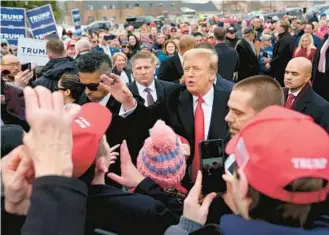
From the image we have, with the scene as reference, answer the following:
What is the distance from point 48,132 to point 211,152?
87 centimetres

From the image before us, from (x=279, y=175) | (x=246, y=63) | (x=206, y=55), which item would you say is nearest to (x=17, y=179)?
(x=279, y=175)

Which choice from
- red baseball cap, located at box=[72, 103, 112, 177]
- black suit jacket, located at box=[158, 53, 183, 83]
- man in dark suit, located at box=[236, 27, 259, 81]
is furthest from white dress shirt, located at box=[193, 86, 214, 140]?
man in dark suit, located at box=[236, 27, 259, 81]

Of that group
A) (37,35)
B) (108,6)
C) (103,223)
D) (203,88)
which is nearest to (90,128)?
(103,223)

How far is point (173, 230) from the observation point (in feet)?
5.41

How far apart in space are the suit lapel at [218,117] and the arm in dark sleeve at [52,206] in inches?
76.1

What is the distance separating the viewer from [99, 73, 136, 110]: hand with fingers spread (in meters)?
2.90

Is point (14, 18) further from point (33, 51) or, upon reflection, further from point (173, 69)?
point (173, 69)

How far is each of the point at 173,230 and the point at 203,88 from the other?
1.79 metres

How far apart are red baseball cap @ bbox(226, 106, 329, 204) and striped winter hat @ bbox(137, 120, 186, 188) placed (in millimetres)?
794

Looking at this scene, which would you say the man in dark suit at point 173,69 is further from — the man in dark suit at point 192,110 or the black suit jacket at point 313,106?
the man in dark suit at point 192,110

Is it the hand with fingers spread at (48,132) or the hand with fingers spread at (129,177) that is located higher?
the hand with fingers spread at (48,132)

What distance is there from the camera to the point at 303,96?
15.2ft

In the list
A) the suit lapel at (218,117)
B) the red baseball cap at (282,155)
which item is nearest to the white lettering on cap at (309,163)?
the red baseball cap at (282,155)

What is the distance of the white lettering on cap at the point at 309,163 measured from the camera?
1.27 m
